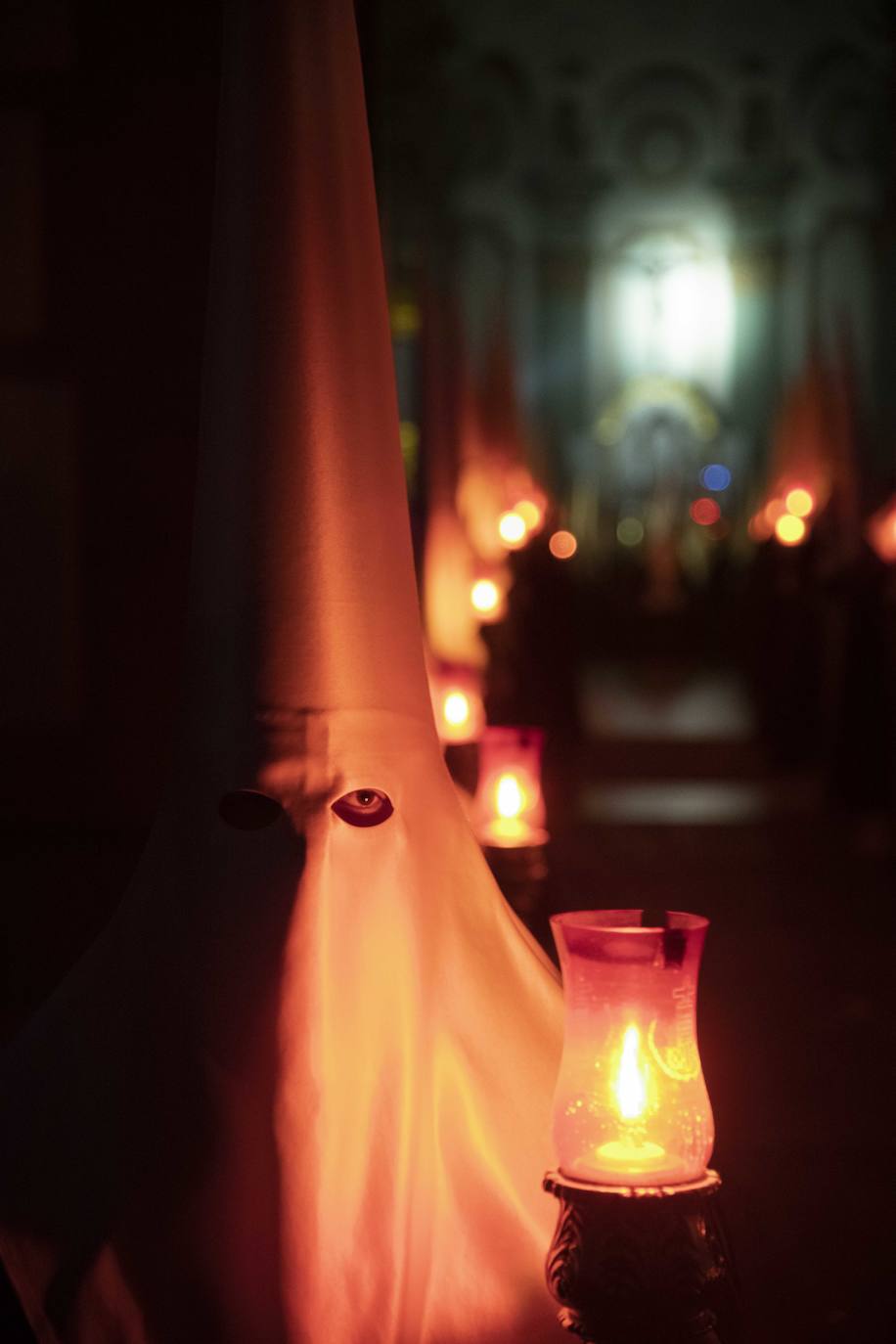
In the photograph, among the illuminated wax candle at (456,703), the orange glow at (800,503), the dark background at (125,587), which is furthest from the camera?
the orange glow at (800,503)

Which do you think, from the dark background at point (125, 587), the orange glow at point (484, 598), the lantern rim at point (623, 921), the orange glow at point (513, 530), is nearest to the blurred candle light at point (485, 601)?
the orange glow at point (484, 598)

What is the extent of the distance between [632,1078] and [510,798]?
9.12 feet

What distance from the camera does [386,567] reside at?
2.78 metres

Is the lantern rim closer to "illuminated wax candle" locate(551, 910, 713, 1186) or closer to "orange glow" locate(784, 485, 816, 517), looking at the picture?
"illuminated wax candle" locate(551, 910, 713, 1186)

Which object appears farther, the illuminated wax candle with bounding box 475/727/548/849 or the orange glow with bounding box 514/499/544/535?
the orange glow with bounding box 514/499/544/535

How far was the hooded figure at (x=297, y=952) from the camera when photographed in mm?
2547

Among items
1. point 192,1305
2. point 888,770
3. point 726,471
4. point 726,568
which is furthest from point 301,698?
point 726,471

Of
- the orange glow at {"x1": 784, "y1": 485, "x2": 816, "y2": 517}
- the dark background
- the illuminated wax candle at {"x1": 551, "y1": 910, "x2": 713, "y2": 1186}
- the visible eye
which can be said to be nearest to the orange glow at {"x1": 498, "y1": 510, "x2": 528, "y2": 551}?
the orange glow at {"x1": 784, "y1": 485, "x2": 816, "y2": 517}

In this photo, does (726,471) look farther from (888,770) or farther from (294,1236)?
(294,1236)

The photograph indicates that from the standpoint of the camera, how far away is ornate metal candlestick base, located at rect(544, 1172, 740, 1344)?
2.20 m

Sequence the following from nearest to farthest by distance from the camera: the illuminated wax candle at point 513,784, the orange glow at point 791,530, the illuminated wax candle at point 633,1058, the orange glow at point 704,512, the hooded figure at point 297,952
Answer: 1. the illuminated wax candle at point 633,1058
2. the hooded figure at point 297,952
3. the illuminated wax candle at point 513,784
4. the orange glow at point 791,530
5. the orange glow at point 704,512

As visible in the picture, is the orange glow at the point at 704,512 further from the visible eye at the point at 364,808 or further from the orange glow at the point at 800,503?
the visible eye at the point at 364,808

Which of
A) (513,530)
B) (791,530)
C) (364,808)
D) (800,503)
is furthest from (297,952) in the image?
(800,503)

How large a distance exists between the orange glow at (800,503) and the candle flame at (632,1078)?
34.9 feet
